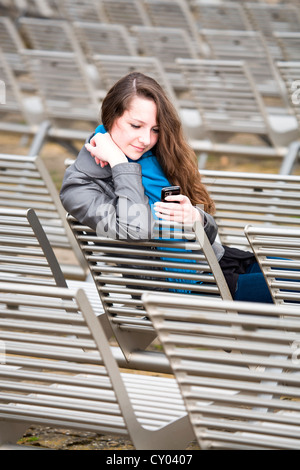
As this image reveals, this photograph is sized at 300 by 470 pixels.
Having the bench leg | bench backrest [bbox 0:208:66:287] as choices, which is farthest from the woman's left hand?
the bench leg

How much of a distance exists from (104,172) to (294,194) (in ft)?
3.41

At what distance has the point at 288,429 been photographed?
225 centimetres

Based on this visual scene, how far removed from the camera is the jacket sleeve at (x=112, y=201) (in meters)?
2.80

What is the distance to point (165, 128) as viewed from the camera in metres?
3.15

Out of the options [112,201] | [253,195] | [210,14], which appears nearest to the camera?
[112,201]

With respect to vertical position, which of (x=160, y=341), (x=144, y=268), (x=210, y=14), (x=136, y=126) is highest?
(x=210, y=14)

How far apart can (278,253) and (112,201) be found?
0.60 m

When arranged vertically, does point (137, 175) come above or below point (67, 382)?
above

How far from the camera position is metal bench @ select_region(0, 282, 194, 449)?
2.26m

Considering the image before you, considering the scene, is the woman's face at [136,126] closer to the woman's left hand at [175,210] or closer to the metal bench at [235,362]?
the woman's left hand at [175,210]

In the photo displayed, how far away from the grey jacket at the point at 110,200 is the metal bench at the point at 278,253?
304 mm

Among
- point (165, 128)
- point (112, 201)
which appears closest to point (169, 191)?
point (112, 201)

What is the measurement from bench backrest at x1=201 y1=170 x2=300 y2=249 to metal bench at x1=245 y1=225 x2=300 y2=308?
2.53 ft

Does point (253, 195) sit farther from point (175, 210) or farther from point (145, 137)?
point (175, 210)
